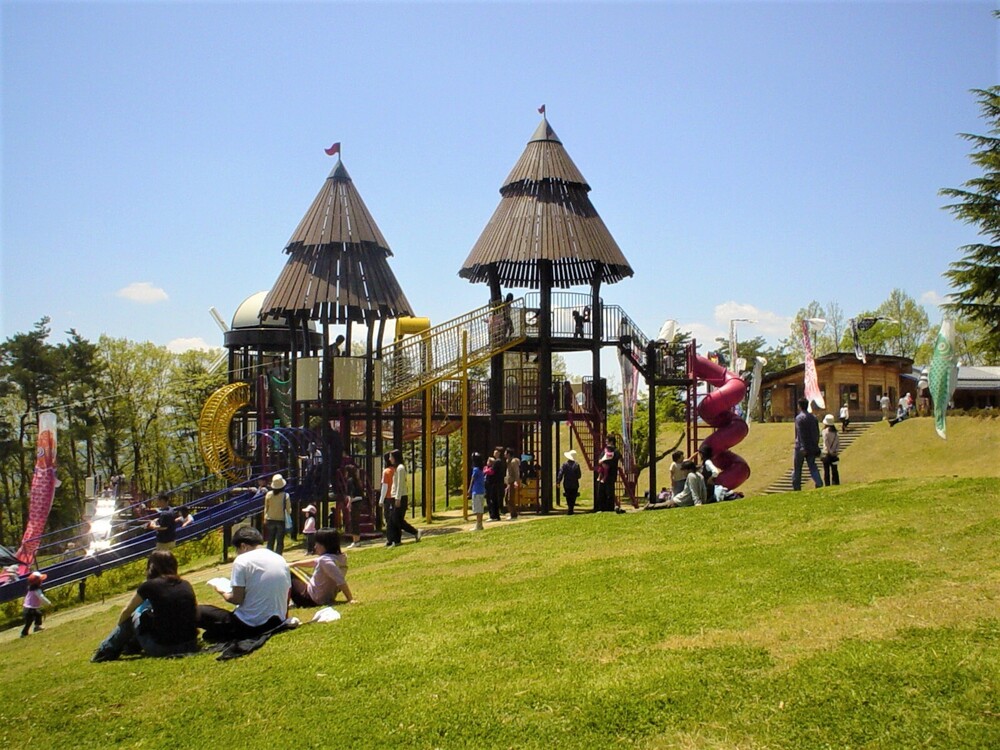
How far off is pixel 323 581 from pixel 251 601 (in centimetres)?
182

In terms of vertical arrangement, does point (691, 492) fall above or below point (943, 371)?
below

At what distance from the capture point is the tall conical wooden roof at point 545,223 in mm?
25406

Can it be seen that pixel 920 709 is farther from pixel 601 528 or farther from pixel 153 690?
pixel 601 528

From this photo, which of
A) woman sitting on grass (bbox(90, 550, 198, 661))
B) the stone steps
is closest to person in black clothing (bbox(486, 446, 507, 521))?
woman sitting on grass (bbox(90, 550, 198, 661))

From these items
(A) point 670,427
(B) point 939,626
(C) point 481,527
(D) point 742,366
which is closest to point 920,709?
(B) point 939,626

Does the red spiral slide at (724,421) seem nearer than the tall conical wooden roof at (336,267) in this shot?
No

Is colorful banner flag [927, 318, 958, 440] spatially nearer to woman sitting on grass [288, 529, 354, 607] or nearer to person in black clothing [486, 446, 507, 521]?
person in black clothing [486, 446, 507, 521]

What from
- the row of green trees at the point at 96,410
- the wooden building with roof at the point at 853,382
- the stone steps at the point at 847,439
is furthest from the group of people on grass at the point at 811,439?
the row of green trees at the point at 96,410

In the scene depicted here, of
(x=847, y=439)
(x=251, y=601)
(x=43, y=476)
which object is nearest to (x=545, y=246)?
(x=43, y=476)

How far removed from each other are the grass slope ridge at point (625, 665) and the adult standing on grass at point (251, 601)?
319 mm

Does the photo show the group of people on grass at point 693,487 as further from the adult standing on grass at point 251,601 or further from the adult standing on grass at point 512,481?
the adult standing on grass at point 251,601

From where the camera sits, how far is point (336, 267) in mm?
Answer: 24156

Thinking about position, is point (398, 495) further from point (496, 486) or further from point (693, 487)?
point (693, 487)

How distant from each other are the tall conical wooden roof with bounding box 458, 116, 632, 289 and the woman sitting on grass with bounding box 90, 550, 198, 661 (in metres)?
16.8
